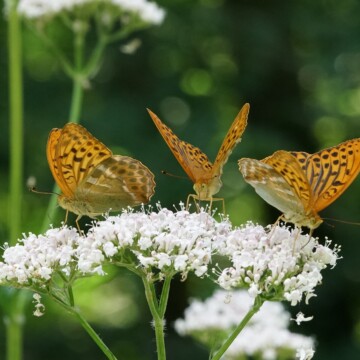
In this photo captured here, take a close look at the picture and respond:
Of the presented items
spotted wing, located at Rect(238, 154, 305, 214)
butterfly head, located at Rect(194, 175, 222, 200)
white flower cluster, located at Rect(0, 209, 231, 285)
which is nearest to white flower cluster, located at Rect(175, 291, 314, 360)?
butterfly head, located at Rect(194, 175, 222, 200)

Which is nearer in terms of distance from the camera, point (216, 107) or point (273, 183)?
point (273, 183)

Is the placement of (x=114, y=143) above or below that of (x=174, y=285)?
above

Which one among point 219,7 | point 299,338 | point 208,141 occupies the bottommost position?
point 299,338

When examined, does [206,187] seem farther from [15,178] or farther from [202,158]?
[15,178]

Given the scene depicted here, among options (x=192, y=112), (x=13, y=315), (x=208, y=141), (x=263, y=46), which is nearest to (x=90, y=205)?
(x=13, y=315)


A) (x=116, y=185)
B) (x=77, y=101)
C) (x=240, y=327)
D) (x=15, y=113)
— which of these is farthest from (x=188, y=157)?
(x=15, y=113)

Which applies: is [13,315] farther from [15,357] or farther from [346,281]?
[346,281]
